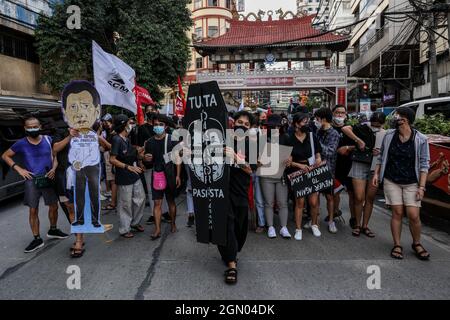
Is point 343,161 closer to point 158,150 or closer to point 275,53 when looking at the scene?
point 158,150

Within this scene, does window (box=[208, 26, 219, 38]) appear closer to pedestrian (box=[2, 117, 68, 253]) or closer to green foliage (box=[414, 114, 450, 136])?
green foliage (box=[414, 114, 450, 136])

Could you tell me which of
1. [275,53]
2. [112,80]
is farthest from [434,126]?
[275,53]

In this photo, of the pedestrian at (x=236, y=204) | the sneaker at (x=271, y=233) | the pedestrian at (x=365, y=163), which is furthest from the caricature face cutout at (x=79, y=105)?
the pedestrian at (x=365, y=163)

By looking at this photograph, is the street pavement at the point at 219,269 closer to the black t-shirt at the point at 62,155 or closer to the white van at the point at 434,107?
the black t-shirt at the point at 62,155

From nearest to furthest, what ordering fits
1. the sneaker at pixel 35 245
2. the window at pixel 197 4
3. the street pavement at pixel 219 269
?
the street pavement at pixel 219 269
the sneaker at pixel 35 245
the window at pixel 197 4

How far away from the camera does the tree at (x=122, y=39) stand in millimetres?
16031

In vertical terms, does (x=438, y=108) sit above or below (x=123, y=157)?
above

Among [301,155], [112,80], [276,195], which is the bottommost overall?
[276,195]

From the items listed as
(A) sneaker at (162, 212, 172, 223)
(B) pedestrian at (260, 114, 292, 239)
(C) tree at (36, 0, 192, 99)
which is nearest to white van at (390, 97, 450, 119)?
(B) pedestrian at (260, 114, 292, 239)

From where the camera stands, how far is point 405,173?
405cm

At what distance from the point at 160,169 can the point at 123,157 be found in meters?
0.53

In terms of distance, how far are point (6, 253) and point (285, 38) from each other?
25596 millimetres
